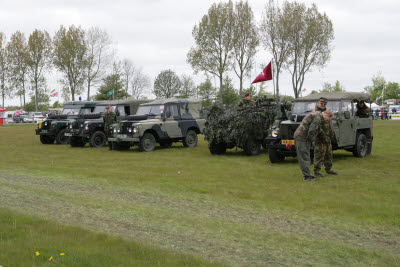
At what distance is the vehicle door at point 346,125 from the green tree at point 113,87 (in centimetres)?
4280

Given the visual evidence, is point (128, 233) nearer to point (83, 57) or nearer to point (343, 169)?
point (343, 169)

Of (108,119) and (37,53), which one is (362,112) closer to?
(108,119)

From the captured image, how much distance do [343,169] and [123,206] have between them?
6363 millimetres

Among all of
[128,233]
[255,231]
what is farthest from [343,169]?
[128,233]

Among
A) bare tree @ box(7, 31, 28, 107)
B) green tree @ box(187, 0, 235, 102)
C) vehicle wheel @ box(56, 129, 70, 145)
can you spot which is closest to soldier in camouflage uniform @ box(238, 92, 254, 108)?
Answer: vehicle wheel @ box(56, 129, 70, 145)

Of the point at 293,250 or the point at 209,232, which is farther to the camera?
the point at 209,232

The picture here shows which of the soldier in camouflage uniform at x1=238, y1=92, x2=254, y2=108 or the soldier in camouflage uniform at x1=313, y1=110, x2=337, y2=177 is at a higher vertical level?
the soldier in camouflage uniform at x1=238, y1=92, x2=254, y2=108

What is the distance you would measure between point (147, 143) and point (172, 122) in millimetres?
1344

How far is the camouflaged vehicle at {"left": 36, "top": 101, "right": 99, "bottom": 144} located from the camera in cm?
2083

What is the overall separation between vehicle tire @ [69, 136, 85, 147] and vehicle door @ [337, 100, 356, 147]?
36.3 ft

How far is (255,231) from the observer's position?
18.2ft

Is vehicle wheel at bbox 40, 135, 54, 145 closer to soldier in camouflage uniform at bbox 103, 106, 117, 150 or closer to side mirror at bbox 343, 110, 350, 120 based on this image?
soldier in camouflage uniform at bbox 103, 106, 117, 150

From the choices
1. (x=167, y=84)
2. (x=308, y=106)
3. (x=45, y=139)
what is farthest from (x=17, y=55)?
(x=308, y=106)

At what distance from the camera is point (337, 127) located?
1240cm
